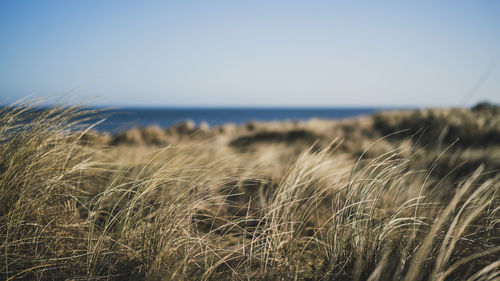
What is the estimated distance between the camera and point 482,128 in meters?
5.65

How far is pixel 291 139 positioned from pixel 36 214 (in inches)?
317

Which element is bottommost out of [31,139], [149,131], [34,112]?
[149,131]

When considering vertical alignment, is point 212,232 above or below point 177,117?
above

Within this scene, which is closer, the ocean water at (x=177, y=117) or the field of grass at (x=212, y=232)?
the field of grass at (x=212, y=232)

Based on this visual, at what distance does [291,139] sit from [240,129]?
3.11m

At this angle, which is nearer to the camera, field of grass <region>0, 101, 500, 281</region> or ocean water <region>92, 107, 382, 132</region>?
field of grass <region>0, 101, 500, 281</region>

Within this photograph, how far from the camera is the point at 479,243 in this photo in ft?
4.37

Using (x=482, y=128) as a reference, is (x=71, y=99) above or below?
above

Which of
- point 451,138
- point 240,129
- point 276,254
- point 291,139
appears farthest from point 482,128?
point 240,129

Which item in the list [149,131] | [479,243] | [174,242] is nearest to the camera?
[479,243]

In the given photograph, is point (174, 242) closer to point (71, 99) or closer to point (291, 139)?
point (71, 99)

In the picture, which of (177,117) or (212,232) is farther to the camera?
(177,117)

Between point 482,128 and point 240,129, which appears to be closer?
point 482,128

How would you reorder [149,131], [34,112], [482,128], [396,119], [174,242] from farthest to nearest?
1. [149,131]
2. [396,119]
3. [482,128]
4. [34,112]
5. [174,242]
